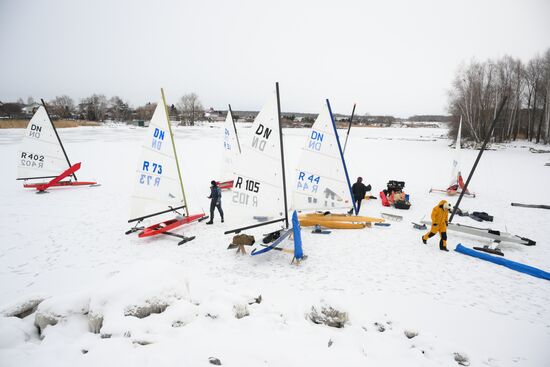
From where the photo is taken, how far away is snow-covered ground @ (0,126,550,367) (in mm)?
3773

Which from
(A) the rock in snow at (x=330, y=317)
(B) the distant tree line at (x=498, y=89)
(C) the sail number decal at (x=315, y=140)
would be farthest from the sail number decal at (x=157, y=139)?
(B) the distant tree line at (x=498, y=89)

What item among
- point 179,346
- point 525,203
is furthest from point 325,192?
point 525,203

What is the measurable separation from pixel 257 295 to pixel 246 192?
112 inches

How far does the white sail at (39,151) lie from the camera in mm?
12519

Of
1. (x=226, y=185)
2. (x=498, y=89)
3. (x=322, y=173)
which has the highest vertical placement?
(x=498, y=89)

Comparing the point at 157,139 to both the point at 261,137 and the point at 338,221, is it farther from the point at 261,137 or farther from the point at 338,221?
the point at 338,221

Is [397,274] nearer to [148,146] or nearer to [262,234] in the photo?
[262,234]

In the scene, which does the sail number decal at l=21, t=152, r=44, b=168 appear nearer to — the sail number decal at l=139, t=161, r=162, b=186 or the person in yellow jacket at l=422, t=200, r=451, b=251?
the sail number decal at l=139, t=161, r=162, b=186

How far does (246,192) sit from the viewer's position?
7.17m

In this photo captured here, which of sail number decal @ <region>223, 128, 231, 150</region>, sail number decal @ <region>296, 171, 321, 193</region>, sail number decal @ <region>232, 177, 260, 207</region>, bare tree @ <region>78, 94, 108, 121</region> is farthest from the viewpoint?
bare tree @ <region>78, 94, 108, 121</region>

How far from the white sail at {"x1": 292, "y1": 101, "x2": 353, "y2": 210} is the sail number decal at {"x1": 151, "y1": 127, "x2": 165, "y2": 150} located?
419 centimetres

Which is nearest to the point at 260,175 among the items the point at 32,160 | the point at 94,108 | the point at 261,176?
the point at 261,176

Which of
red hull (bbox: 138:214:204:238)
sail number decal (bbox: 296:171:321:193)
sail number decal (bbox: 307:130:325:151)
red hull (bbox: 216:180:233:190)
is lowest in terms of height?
red hull (bbox: 138:214:204:238)

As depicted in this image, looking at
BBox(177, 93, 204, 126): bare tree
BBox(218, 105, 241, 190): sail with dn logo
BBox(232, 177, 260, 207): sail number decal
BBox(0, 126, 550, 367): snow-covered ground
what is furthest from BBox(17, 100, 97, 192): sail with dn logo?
BBox(177, 93, 204, 126): bare tree
